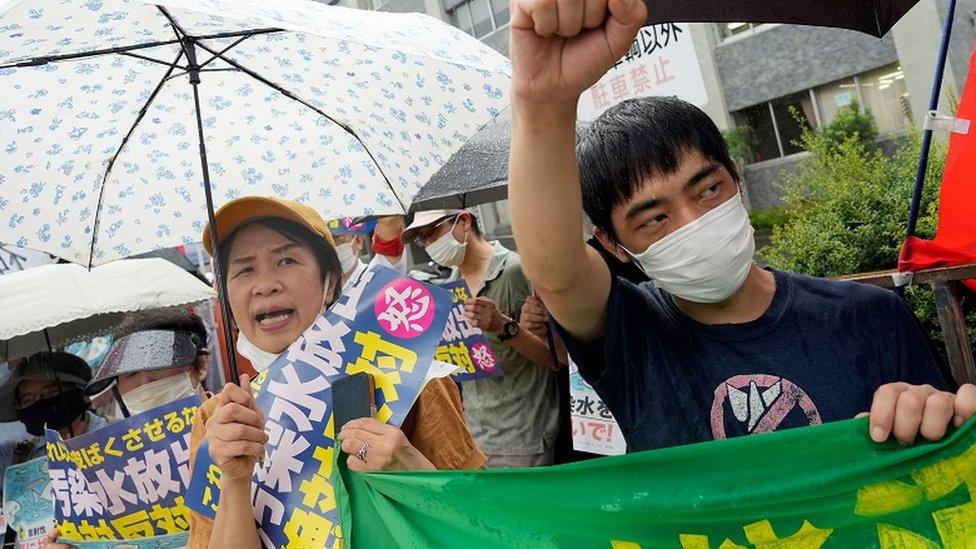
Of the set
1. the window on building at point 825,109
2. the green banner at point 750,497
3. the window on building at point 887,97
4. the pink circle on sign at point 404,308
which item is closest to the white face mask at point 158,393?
the pink circle on sign at point 404,308

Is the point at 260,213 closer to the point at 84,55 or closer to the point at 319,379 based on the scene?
the point at 319,379

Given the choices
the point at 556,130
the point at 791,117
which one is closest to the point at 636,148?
the point at 556,130

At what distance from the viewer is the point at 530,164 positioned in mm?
1409

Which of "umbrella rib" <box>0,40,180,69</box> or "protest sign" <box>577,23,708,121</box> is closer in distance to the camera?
"umbrella rib" <box>0,40,180,69</box>

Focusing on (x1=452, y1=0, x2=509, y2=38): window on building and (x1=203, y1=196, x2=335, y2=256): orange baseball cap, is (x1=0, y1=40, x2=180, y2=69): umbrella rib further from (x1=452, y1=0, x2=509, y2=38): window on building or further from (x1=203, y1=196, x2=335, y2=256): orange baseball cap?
(x1=452, y1=0, x2=509, y2=38): window on building

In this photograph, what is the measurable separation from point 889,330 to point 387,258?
15.9ft

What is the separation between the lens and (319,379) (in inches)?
79.2

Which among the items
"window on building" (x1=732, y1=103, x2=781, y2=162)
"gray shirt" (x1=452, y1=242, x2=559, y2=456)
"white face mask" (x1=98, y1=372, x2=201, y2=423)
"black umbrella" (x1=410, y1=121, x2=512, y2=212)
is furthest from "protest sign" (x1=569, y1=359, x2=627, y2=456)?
"window on building" (x1=732, y1=103, x2=781, y2=162)

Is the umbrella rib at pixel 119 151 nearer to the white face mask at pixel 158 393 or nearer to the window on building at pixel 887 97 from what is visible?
the white face mask at pixel 158 393

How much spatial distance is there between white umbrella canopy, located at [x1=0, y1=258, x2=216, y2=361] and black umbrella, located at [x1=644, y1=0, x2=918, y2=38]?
3072mm

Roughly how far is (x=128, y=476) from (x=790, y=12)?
2564 millimetres

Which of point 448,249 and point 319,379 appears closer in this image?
point 319,379

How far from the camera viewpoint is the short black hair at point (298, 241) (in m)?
2.15

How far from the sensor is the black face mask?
3.99 m
